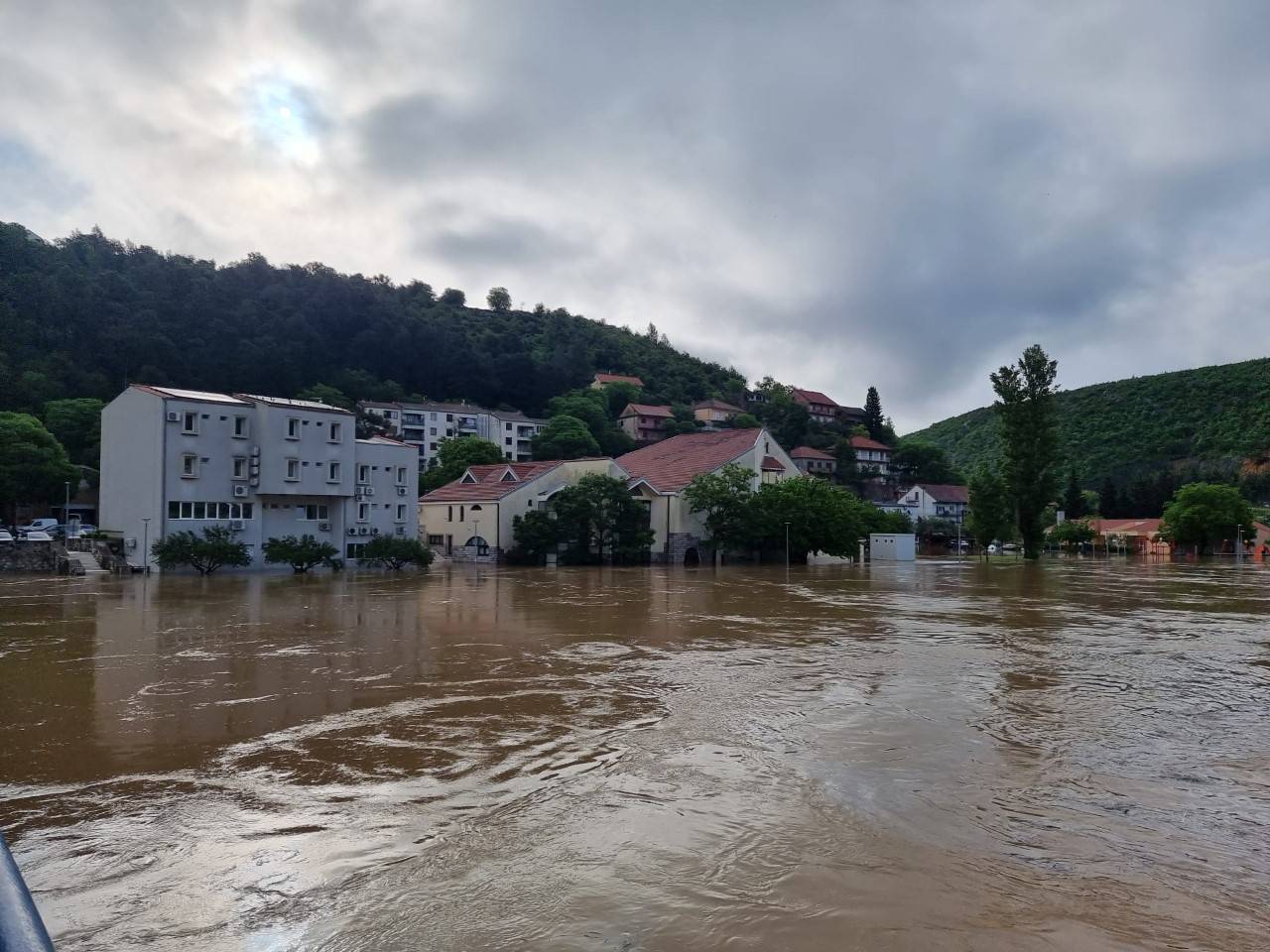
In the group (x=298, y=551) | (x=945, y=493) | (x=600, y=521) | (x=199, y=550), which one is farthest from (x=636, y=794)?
(x=945, y=493)

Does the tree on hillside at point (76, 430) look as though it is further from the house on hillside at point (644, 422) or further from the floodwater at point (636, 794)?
the house on hillside at point (644, 422)

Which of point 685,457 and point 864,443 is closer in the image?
point 685,457

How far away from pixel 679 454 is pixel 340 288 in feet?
207

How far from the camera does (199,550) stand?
131 feet

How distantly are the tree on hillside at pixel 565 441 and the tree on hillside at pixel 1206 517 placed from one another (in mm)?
55125

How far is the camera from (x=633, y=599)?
2806 centimetres

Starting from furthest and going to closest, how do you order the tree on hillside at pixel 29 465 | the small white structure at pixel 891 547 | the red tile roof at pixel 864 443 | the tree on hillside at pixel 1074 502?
the red tile roof at pixel 864 443, the tree on hillside at pixel 1074 502, the small white structure at pixel 891 547, the tree on hillside at pixel 29 465

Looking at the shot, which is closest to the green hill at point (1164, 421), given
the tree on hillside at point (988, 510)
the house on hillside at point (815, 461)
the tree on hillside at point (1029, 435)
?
the house on hillside at point (815, 461)

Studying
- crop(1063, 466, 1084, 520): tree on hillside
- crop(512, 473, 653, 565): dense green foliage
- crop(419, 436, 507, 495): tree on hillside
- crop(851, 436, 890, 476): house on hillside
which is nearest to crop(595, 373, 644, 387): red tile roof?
crop(851, 436, 890, 476): house on hillside

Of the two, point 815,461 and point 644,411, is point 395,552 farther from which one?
point 815,461

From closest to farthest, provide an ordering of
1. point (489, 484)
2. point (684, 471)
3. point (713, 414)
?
1. point (489, 484)
2. point (684, 471)
3. point (713, 414)

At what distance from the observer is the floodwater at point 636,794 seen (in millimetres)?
5312

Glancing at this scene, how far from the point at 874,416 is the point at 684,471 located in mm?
77875

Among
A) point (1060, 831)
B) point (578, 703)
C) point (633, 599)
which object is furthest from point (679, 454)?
point (1060, 831)
